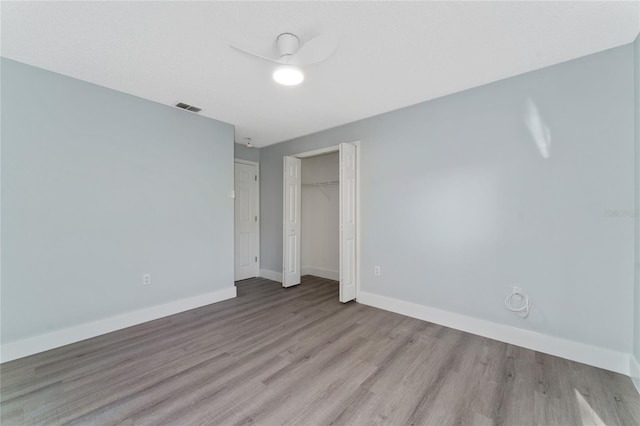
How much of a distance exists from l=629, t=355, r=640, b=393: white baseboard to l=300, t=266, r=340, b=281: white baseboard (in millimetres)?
3486

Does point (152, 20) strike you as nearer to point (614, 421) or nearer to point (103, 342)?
point (103, 342)

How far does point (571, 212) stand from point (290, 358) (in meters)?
2.69

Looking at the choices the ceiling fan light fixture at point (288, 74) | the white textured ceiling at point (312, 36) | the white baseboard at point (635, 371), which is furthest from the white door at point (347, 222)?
the white baseboard at point (635, 371)

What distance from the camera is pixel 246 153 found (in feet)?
16.4

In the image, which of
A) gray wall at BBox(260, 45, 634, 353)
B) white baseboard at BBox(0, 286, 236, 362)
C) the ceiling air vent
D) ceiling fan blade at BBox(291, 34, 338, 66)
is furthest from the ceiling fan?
white baseboard at BBox(0, 286, 236, 362)

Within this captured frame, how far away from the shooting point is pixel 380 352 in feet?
7.89

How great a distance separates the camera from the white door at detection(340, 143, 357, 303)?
362 centimetres

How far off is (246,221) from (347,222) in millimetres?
2191

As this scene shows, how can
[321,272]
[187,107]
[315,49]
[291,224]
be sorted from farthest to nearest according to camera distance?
[321,272] < [291,224] < [187,107] < [315,49]

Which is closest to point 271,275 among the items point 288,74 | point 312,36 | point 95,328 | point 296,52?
point 95,328

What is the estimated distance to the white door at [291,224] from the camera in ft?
14.4

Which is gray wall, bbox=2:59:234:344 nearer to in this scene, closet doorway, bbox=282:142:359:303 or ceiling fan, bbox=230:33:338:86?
closet doorway, bbox=282:142:359:303

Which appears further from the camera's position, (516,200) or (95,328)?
(95,328)

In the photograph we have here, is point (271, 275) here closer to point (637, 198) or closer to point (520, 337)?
point (520, 337)
